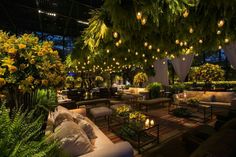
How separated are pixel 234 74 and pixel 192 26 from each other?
25.9 feet

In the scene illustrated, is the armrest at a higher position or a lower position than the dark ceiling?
lower

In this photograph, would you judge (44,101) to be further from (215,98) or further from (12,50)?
(215,98)

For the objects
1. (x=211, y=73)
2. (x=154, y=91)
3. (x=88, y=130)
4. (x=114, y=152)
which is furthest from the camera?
(x=154, y=91)

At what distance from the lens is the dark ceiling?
760cm

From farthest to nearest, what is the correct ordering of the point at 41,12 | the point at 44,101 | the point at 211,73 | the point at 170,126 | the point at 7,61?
1. the point at 41,12
2. the point at 211,73
3. the point at 170,126
4. the point at 44,101
5. the point at 7,61

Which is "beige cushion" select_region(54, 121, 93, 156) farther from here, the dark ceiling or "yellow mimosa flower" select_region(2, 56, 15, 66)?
the dark ceiling

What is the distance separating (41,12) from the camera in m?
7.96

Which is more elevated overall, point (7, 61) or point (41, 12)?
point (41, 12)

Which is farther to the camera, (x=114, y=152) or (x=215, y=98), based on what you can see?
(x=215, y=98)

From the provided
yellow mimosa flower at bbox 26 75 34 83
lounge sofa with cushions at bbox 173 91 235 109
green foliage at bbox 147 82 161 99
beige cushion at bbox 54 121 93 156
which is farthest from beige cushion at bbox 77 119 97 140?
green foliage at bbox 147 82 161 99

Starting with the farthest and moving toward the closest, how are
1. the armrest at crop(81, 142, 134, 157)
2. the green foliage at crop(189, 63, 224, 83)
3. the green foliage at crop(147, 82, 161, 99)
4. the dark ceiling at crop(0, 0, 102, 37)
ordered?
1. the green foliage at crop(147, 82, 161, 99)
2. the dark ceiling at crop(0, 0, 102, 37)
3. the green foliage at crop(189, 63, 224, 83)
4. the armrest at crop(81, 142, 134, 157)

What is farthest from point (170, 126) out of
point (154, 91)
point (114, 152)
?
point (154, 91)

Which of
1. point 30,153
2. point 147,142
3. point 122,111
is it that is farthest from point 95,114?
point 30,153

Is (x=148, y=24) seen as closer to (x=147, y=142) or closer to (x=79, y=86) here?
(x=147, y=142)
